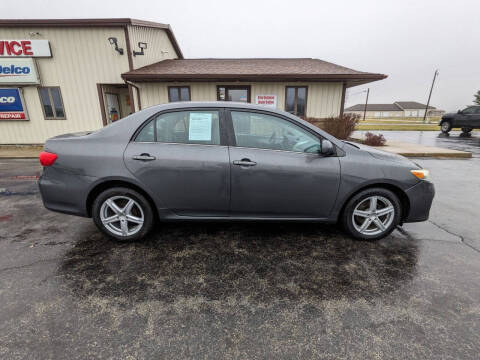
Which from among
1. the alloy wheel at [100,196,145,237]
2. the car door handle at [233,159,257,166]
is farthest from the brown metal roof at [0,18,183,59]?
the car door handle at [233,159,257,166]

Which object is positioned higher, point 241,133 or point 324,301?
point 241,133

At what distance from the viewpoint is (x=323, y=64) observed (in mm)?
12297

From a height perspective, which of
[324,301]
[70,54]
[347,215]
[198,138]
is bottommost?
[324,301]

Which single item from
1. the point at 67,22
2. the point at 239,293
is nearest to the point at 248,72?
the point at 67,22

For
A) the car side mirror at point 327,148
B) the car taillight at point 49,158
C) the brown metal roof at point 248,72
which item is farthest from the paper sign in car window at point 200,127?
the brown metal roof at point 248,72

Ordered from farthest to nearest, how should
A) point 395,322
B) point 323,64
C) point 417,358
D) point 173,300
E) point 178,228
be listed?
point 323,64, point 178,228, point 173,300, point 395,322, point 417,358

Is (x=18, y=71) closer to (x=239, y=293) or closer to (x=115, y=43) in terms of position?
(x=115, y=43)

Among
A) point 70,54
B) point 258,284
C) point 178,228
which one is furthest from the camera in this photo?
point 70,54

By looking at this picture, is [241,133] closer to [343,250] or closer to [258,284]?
[258,284]

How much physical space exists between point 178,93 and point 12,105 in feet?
22.7

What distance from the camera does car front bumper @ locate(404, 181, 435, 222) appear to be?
2.83 m

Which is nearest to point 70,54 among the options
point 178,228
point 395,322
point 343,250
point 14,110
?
point 14,110

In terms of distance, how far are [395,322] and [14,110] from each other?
14272 mm

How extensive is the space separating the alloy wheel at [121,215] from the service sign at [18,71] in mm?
10683
